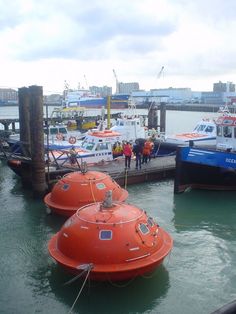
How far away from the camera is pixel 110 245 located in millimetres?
8789

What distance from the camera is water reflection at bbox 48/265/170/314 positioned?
8.66 m

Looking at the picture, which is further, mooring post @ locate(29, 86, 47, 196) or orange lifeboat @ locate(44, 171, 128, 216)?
mooring post @ locate(29, 86, 47, 196)

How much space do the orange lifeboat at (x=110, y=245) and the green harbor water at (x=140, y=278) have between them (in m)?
0.59

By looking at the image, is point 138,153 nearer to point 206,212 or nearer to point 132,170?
point 132,170

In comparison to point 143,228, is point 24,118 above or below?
above

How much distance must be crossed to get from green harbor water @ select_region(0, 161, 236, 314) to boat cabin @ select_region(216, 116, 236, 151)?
4784mm

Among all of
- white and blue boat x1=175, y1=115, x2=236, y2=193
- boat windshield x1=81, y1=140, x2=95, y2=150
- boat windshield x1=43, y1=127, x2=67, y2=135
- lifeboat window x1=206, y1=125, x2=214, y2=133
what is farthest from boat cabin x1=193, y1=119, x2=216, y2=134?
boat windshield x1=43, y1=127, x2=67, y2=135

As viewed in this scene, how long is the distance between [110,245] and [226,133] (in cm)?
1324

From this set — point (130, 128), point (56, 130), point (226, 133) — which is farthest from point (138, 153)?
point (56, 130)

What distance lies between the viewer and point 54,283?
9.73 metres

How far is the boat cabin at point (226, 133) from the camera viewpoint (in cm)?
1970

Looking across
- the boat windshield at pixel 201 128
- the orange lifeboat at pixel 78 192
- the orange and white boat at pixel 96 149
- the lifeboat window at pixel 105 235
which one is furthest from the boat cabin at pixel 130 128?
the lifeboat window at pixel 105 235

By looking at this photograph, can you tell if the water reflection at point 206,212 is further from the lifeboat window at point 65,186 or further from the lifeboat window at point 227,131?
the lifeboat window at point 65,186

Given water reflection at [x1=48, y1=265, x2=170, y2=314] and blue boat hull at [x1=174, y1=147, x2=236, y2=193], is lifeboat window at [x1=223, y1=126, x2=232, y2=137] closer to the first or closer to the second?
blue boat hull at [x1=174, y1=147, x2=236, y2=193]
